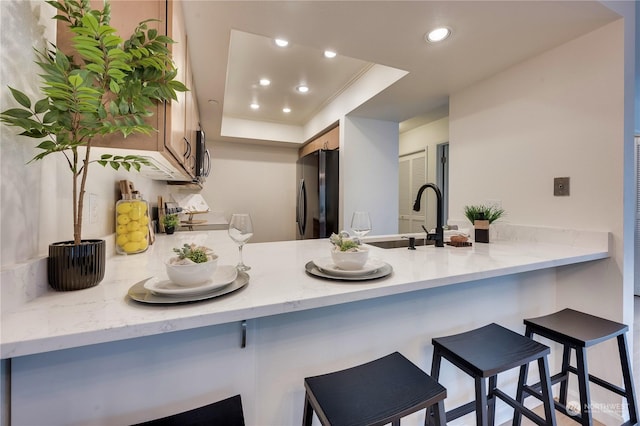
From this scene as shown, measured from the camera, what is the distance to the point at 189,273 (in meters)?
0.77

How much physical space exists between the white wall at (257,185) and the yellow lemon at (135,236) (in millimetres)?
3187

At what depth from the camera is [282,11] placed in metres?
1.43

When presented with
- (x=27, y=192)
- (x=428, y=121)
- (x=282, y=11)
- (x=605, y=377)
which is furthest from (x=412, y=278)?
(x=428, y=121)

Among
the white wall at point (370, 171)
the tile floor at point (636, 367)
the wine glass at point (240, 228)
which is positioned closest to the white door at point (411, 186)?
the white wall at point (370, 171)

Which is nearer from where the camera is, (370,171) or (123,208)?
(123,208)

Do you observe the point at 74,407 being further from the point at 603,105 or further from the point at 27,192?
the point at 603,105

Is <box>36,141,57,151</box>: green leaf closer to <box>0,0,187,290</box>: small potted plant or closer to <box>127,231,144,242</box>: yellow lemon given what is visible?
<box>0,0,187,290</box>: small potted plant

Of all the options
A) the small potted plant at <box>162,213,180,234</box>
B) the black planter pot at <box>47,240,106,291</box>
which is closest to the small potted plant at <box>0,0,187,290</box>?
the black planter pot at <box>47,240,106,291</box>

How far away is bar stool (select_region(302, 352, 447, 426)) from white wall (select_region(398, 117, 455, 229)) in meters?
3.28

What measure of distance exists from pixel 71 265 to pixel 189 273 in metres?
0.35

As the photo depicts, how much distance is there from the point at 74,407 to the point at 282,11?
5.91 feet

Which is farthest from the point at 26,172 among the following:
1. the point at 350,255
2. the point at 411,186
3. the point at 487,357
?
the point at 411,186

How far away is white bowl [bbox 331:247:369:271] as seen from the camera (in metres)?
1.00

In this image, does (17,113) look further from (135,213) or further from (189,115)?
(189,115)
